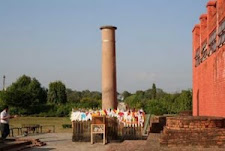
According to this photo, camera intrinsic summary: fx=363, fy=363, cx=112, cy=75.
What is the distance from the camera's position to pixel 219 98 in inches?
522

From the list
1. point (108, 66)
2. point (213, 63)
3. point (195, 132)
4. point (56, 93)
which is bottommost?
point (195, 132)

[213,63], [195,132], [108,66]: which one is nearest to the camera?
[195,132]

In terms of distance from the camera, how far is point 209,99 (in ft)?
52.3

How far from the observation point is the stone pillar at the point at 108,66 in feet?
63.2

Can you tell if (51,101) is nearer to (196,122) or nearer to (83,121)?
(83,121)

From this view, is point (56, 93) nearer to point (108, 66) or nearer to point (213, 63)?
point (108, 66)

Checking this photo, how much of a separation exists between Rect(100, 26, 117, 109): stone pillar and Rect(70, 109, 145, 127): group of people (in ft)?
4.50

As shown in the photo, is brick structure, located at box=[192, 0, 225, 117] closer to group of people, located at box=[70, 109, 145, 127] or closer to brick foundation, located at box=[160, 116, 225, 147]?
brick foundation, located at box=[160, 116, 225, 147]

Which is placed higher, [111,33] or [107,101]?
[111,33]

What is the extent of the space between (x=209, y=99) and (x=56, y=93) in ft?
243

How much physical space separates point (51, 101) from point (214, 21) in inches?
2999

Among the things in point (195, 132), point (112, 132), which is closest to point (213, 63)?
point (195, 132)

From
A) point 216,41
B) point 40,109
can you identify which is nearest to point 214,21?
point 216,41

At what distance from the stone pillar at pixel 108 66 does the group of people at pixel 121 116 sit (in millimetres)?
1370
